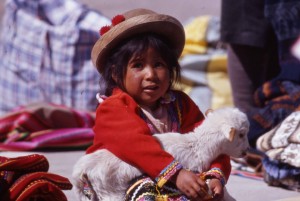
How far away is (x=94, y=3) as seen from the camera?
6.52 m

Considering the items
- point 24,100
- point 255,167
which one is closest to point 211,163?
point 255,167

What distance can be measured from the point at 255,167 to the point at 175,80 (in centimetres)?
113

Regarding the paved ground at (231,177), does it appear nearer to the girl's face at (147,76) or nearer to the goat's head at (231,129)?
the goat's head at (231,129)

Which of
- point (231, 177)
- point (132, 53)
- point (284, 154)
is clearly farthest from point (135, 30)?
point (231, 177)

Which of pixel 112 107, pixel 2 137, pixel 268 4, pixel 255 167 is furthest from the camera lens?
pixel 2 137

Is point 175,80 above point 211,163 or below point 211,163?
above

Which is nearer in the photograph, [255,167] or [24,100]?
[255,167]

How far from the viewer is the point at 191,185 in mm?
1916

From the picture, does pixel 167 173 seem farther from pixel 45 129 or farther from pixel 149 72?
pixel 45 129

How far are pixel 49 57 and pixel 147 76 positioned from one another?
8.89 feet

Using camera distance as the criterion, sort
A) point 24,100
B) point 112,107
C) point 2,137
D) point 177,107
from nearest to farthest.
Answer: point 112,107 → point 177,107 → point 2,137 → point 24,100

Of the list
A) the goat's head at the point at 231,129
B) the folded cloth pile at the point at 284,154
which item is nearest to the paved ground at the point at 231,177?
the folded cloth pile at the point at 284,154

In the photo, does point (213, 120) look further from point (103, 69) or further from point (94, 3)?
point (94, 3)

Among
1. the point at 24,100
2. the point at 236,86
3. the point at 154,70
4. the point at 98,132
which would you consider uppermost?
the point at 154,70
